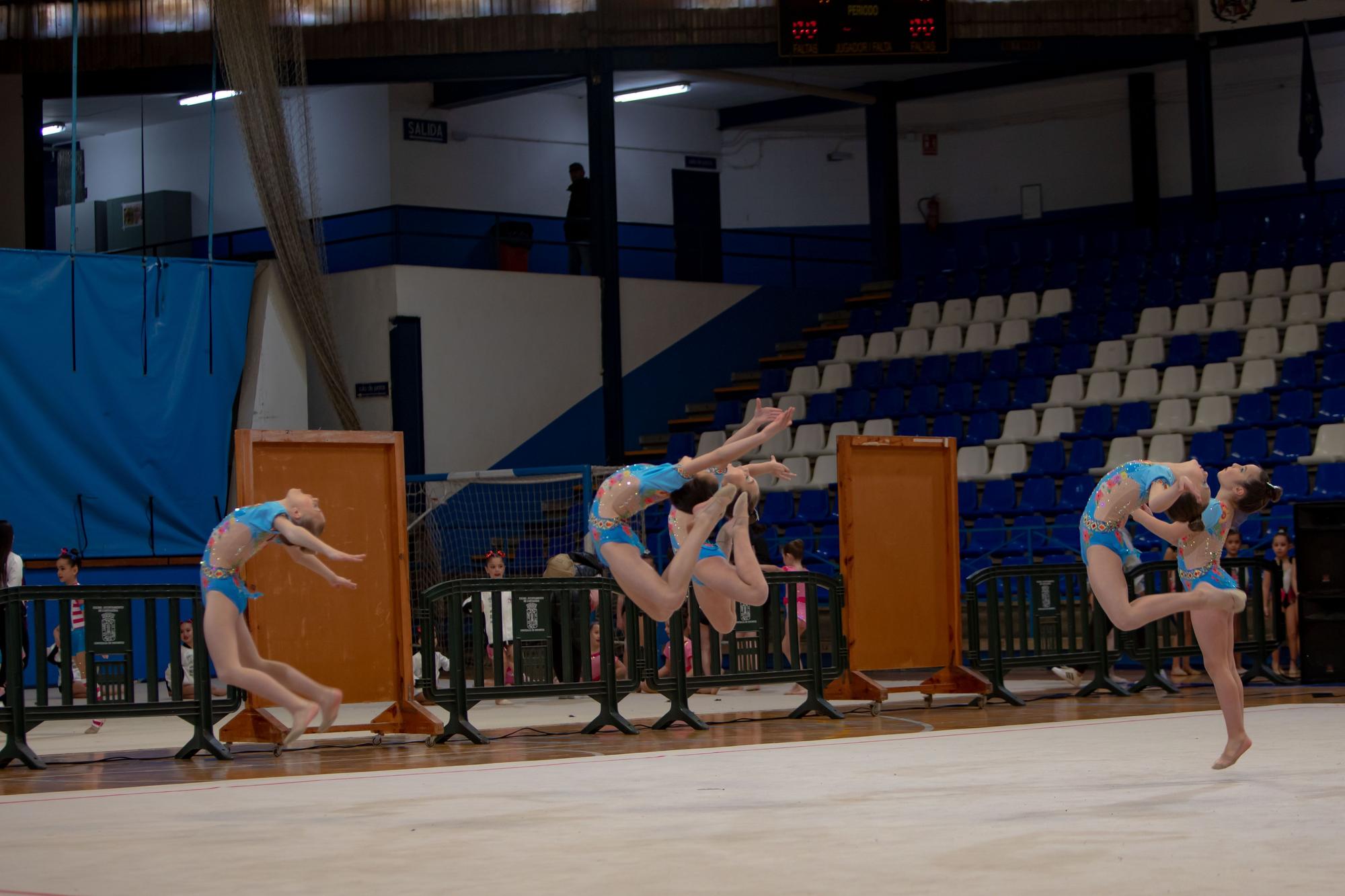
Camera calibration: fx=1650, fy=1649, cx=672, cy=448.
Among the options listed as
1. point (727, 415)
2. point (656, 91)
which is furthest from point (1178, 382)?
point (656, 91)

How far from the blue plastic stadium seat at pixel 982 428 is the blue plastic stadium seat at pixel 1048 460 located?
0.84 m

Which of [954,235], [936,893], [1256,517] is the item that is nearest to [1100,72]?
[954,235]

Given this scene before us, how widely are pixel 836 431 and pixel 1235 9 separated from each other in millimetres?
7246

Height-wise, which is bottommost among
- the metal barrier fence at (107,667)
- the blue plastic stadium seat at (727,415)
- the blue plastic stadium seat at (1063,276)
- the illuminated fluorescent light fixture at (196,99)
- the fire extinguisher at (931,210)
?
the metal barrier fence at (107,667)

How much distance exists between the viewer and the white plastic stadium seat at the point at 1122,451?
18234 millimetres

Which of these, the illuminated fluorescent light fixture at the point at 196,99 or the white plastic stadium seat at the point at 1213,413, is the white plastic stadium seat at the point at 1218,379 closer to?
the white plastic stadium seat at the point at 1213,413

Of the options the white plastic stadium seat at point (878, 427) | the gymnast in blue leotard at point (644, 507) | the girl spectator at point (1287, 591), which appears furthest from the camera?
the white plastic stadium seat at point (878, 427)

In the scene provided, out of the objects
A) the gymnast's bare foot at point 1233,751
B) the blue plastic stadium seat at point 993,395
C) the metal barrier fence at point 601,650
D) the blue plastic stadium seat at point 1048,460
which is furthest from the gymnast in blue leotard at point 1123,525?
the blue plastic stadium seat at point 993,395

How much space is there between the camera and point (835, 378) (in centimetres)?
2225

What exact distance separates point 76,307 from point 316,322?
106 inches

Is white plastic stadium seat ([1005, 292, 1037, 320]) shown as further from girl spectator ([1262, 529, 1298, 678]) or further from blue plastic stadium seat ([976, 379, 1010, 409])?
girl spectator ([1262, 529, 1298, 678])

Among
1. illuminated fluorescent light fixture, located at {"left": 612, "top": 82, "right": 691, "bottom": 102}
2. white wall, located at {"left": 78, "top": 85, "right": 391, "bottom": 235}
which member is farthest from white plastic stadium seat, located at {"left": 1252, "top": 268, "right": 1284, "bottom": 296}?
white wall, located at {"left": 78, "top": 85, "right": 391, "bottom": 235}

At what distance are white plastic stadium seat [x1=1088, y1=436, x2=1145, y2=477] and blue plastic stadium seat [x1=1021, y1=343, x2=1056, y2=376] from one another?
7.26 feet

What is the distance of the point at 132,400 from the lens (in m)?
17.8
